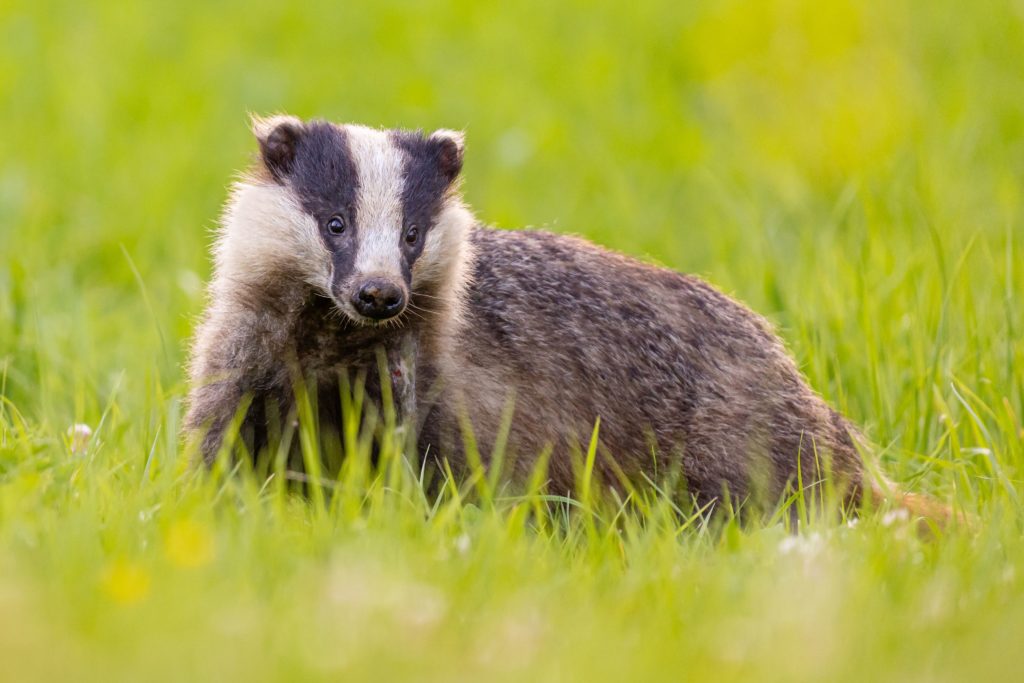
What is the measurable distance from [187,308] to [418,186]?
2267 mm

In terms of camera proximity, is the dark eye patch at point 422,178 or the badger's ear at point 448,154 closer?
the dark eye patch at point 422,178

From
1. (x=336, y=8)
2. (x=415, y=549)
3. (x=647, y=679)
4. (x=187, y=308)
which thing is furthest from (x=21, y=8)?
(x=647, y=679)

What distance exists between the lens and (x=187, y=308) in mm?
6688

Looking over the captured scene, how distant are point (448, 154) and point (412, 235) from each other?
455mm

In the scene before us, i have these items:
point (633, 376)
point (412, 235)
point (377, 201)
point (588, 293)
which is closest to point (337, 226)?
point (377, 201)

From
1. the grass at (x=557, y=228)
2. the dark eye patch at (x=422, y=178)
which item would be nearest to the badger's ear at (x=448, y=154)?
the dark eye patch at (x=422, y=178)

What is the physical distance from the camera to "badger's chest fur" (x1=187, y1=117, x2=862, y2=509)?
4.53 m

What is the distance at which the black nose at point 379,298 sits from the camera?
428 centimetres

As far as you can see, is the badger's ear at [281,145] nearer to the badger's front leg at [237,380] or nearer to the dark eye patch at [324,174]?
the dark eye patch at [324,174]

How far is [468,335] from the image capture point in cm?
483

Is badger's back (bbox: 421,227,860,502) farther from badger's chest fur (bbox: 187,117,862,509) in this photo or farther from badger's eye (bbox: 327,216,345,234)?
badger's eye (bbox: 327,216,345,234)

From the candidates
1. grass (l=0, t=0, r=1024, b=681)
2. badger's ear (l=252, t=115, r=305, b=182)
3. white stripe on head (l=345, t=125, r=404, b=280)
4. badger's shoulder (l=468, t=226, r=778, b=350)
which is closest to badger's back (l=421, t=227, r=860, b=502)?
badger's shoulder (l=468, t=226, r=778, b=350)

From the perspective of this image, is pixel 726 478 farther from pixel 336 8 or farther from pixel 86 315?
pixel 336 8

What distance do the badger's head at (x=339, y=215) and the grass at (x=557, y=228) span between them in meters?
0.60
